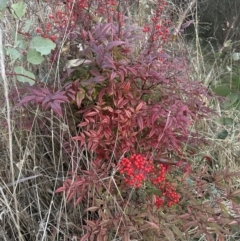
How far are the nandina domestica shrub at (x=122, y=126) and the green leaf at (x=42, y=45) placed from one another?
0.36ft

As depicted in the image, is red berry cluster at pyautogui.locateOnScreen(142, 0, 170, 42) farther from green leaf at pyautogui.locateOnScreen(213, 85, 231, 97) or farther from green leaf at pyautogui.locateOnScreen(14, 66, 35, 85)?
green leaf at pyautogui.locateOnScreen(14, 66, 35, 85)

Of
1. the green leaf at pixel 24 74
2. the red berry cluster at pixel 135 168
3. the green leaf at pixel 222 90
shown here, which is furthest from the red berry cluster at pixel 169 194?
the green leaf at pixel 24 74

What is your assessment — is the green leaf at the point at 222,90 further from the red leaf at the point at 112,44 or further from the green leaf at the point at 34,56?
the green leaf at the point at 34,56

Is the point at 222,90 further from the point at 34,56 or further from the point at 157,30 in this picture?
the point at 34,56

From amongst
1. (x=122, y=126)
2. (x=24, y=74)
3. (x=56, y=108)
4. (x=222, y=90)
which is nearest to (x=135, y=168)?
(x=122, y=126)

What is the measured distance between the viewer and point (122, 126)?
4.61ft

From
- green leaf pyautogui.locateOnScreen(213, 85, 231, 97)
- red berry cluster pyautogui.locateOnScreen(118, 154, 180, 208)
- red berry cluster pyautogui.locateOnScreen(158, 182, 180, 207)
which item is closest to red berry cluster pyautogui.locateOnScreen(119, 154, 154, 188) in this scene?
red berry cluster pyautogui.locateOnScreen(118, 154, 180, 208)

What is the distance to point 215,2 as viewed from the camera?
434cm

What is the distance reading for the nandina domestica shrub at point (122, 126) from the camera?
136 cm

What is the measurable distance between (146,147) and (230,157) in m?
0.73

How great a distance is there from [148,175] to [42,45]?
0.55 metres

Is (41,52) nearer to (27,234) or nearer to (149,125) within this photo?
(149,125)

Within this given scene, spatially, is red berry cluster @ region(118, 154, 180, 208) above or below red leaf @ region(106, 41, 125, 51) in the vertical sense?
below

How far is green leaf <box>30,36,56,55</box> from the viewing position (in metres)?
1.31
